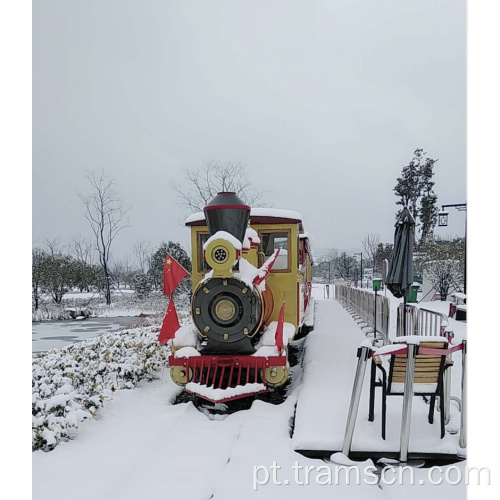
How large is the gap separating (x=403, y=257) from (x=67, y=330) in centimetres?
898

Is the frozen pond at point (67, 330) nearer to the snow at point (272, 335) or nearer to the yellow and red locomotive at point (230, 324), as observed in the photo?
the yellow and red locomotive at point (230, 324)

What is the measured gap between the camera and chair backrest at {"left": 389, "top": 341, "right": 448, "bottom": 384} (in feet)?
10.1

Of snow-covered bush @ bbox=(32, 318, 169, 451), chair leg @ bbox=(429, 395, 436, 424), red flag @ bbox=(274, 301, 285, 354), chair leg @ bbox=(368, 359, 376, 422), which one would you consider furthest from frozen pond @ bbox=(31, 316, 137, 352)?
chair leg @ bbox=(429, 395, 436, 424)

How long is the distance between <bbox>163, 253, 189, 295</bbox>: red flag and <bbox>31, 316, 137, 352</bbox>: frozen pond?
4545 millimetres

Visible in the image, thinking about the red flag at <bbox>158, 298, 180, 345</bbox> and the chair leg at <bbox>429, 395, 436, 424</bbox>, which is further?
the red flag at <bbox>158, 298, 180, 345</bbox>

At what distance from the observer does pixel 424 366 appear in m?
3.09

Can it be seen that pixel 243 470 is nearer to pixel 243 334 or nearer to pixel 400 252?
pixel 243 334

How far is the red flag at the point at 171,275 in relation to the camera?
4.45 meters

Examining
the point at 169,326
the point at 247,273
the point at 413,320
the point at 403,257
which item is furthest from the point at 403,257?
the point at 169,326

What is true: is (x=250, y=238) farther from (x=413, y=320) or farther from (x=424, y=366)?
(x=413, y=320)

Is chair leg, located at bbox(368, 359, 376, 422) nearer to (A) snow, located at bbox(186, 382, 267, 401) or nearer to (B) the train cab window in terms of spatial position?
(A) snow, located at bbox(186, 382, 267, 401)

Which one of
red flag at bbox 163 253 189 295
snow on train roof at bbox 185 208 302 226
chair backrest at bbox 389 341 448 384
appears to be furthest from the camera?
snow on train roof at bbox 185 208 302 226
